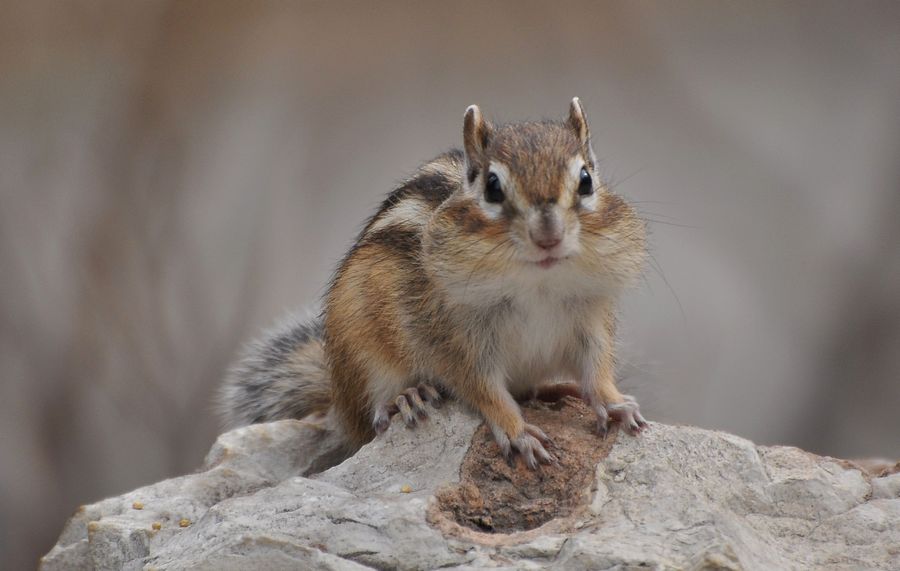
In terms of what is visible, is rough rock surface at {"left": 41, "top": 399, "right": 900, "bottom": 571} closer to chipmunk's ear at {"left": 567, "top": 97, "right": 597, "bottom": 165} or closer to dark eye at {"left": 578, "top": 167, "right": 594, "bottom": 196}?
dark eye at {"left": 578, "top": 167, "right": 594, "bottom": 196}

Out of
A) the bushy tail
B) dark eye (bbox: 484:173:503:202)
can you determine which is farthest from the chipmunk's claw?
the bushy tail

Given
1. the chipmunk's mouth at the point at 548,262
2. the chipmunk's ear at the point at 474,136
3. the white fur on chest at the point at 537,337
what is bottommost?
the white fur on chest at the point at 537,337

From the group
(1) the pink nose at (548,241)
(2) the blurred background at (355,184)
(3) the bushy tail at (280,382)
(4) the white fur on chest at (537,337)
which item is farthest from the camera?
(2) the blurred background at (355,184)

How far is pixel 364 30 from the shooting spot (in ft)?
19.6

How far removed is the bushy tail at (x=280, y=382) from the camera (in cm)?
375

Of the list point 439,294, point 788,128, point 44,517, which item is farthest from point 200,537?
point 788,128

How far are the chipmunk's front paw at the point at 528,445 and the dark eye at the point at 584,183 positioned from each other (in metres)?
0.56

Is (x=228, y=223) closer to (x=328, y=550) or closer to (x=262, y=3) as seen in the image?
(x=262, y=3)

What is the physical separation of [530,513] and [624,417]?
1.14 feet

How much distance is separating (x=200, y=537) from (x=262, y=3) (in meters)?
3.95

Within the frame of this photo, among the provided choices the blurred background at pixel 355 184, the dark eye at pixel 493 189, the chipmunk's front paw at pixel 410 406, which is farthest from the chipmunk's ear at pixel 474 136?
the blurred background at pixel 355 184

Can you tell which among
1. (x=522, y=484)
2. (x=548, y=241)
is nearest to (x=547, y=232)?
(x=548, y=241)

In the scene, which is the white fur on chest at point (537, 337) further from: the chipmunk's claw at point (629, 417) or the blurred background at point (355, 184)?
the blurred background at point (355, 184)

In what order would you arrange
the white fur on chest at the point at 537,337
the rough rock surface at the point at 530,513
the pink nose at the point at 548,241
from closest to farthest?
the rough rock surface at the point at 530,513, the pink nose at the point at 548,241, the white fur on chest at the point at 537,337
